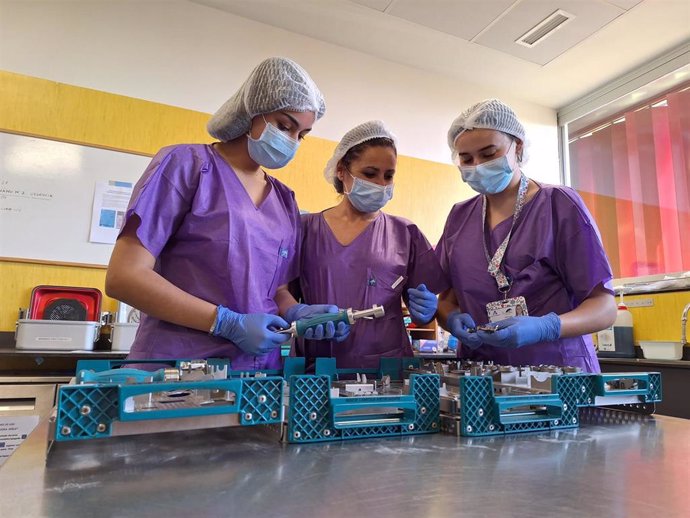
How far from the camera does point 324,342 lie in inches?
50.0

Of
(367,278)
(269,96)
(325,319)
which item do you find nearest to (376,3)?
(269,96)

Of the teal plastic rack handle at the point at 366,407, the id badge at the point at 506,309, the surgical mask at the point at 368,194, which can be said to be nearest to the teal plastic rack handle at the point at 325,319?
the teal plastic rack handle at the point at 366,407

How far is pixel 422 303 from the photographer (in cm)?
127

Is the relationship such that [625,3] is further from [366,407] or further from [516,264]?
[366,407]

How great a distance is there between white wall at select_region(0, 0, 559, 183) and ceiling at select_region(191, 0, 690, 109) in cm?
12

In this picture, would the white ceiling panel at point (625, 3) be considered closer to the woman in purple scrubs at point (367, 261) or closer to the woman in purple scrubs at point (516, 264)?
the woman in purple scrubs at point (516, 264)

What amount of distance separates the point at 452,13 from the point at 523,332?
2638mm

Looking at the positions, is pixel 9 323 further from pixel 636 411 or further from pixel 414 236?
pixel 636 411

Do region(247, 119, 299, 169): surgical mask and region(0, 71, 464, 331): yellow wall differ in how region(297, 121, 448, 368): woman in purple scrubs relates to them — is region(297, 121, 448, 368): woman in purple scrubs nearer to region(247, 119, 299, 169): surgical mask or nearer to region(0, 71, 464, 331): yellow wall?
region(247, 119, 299, 169): surgical mask

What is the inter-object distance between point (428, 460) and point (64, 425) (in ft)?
1.35

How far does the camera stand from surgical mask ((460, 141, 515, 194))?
4.36ft

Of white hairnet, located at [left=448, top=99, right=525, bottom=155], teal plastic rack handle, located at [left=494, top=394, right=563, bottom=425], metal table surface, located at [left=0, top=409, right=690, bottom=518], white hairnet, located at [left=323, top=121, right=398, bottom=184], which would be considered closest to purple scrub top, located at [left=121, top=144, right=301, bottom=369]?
metal table surface, located at [left=0, top=409, right=690, bottom=518]

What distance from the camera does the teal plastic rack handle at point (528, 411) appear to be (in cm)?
71

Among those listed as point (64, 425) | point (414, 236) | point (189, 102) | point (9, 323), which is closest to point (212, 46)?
point (189, 102)
